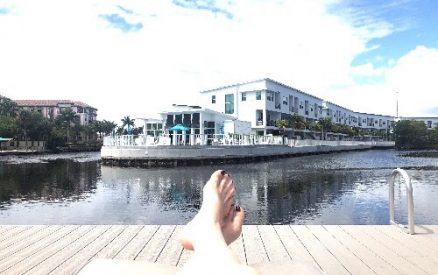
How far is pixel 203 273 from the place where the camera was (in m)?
1.80

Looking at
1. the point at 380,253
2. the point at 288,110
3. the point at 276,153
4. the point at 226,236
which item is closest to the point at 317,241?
the point at 380,253

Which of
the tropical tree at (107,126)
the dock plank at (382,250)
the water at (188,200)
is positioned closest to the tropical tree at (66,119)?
the tropical tree at (107,126)

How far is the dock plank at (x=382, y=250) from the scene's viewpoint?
4.38 meters

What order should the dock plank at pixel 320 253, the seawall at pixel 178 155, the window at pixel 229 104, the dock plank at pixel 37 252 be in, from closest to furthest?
the dock plank at pixel 320 253 < the dock plank at pixel 37 252 < the seawall at pixel 178 155 < the window at pixel 229 104

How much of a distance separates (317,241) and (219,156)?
3472 cm

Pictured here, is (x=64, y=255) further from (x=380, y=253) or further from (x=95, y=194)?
(x=95, y=194)

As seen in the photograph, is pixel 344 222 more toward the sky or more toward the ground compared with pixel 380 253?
more toward the ground

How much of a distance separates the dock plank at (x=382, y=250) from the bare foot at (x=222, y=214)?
9.96 ft

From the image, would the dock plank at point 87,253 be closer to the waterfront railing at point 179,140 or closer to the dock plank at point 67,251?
the dock plank at point 67,251

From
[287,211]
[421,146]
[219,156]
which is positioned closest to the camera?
[287,211]

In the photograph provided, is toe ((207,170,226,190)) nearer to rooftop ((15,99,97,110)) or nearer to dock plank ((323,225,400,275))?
dock plank ((323,225,400,275))

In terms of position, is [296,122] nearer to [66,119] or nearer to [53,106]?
[66,119]

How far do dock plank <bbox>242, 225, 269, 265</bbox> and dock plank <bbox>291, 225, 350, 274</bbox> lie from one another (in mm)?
598

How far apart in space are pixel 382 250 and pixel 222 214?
3.83m
